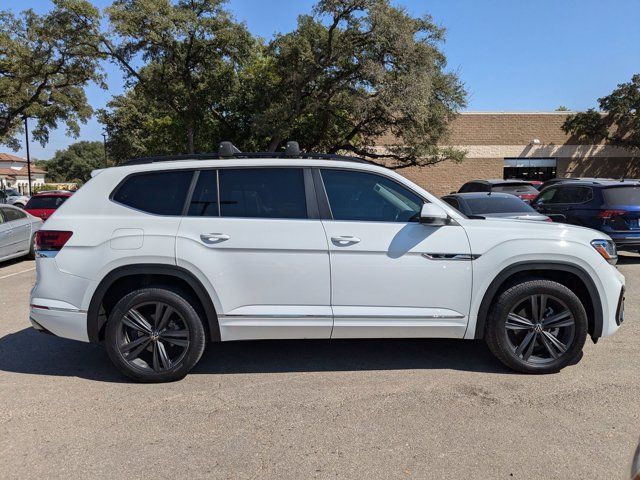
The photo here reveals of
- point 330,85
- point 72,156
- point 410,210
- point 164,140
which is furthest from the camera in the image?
point 72,156

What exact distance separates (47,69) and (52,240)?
25733mm

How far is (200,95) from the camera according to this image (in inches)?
898

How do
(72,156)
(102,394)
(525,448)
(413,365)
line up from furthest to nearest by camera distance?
(72,156)
(413,365)
(102,394)
(525,448)

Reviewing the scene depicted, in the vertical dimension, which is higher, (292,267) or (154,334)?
(292,267)

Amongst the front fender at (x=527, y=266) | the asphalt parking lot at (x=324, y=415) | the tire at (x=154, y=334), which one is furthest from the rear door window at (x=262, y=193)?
the front fender at (x=527, y=266)

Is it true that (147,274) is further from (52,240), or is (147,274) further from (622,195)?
(622,195)

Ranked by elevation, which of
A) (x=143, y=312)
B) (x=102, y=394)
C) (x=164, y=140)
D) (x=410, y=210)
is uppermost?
(x=164, y=140)

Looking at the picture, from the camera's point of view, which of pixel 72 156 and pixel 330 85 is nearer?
pixel 330 85

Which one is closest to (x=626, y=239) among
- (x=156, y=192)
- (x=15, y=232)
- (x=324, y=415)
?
(x=324, y=415)

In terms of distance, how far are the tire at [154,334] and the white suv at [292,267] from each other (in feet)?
0.04

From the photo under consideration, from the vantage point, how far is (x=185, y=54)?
21.1 m

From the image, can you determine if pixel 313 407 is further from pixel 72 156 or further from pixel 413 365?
pixel 72 156

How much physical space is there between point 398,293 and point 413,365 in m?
0.87

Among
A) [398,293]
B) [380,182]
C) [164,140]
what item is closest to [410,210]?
[380,182]
